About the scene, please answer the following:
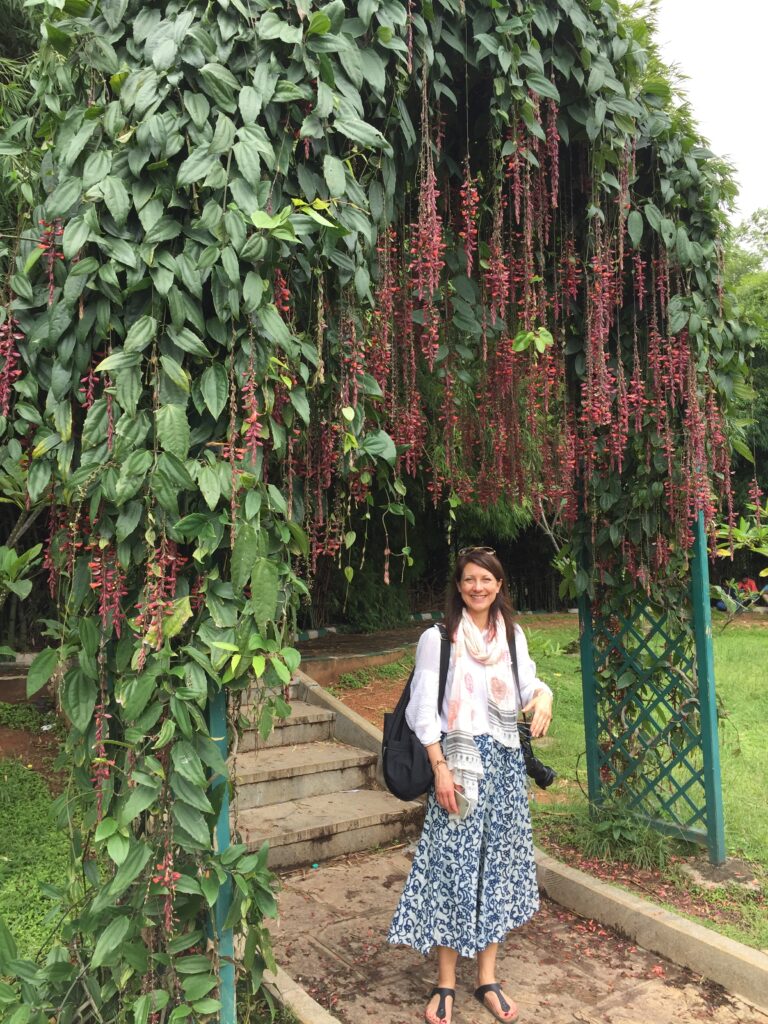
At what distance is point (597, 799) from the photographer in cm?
332

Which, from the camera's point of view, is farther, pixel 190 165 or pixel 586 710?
pixel 586 710

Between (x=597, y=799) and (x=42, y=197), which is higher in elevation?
(x=42, y=197)

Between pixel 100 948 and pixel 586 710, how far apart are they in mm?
2326

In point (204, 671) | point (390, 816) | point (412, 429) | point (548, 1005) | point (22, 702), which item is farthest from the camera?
point (22, 702)

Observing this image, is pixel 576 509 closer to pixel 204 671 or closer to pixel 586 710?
pixel 586 710

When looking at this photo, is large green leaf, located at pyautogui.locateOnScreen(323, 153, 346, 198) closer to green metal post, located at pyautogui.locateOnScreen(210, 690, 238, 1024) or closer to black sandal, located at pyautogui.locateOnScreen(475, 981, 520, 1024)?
green metal post, located at pyautogui.locateOnScreen(210, 690, 238, 1024)

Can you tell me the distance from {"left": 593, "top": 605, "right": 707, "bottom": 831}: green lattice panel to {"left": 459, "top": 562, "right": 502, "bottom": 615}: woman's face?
1.10 meters

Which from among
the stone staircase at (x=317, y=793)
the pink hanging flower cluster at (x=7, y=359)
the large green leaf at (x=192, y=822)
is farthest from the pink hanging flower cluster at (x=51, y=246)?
the stone staircase at (x=317, y=793)

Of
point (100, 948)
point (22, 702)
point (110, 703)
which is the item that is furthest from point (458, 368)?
point (22, 702)

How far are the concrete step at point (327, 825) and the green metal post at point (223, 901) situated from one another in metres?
1.48

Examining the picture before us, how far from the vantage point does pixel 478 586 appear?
2305 mm

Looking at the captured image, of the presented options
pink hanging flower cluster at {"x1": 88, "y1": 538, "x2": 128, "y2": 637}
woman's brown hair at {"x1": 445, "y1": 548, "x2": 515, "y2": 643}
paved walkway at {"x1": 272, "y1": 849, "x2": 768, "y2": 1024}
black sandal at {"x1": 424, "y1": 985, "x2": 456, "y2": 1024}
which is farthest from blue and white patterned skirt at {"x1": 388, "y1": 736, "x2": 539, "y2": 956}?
pink hanging flower cluster at {"x1": 88, "y1": 538, "x2": 128, "y2": 637}

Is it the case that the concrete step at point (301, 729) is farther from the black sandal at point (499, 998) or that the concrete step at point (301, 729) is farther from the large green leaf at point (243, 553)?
the large green leaf at point (243, 553)

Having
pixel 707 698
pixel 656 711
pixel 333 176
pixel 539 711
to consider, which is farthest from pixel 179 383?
pixel 656 711
